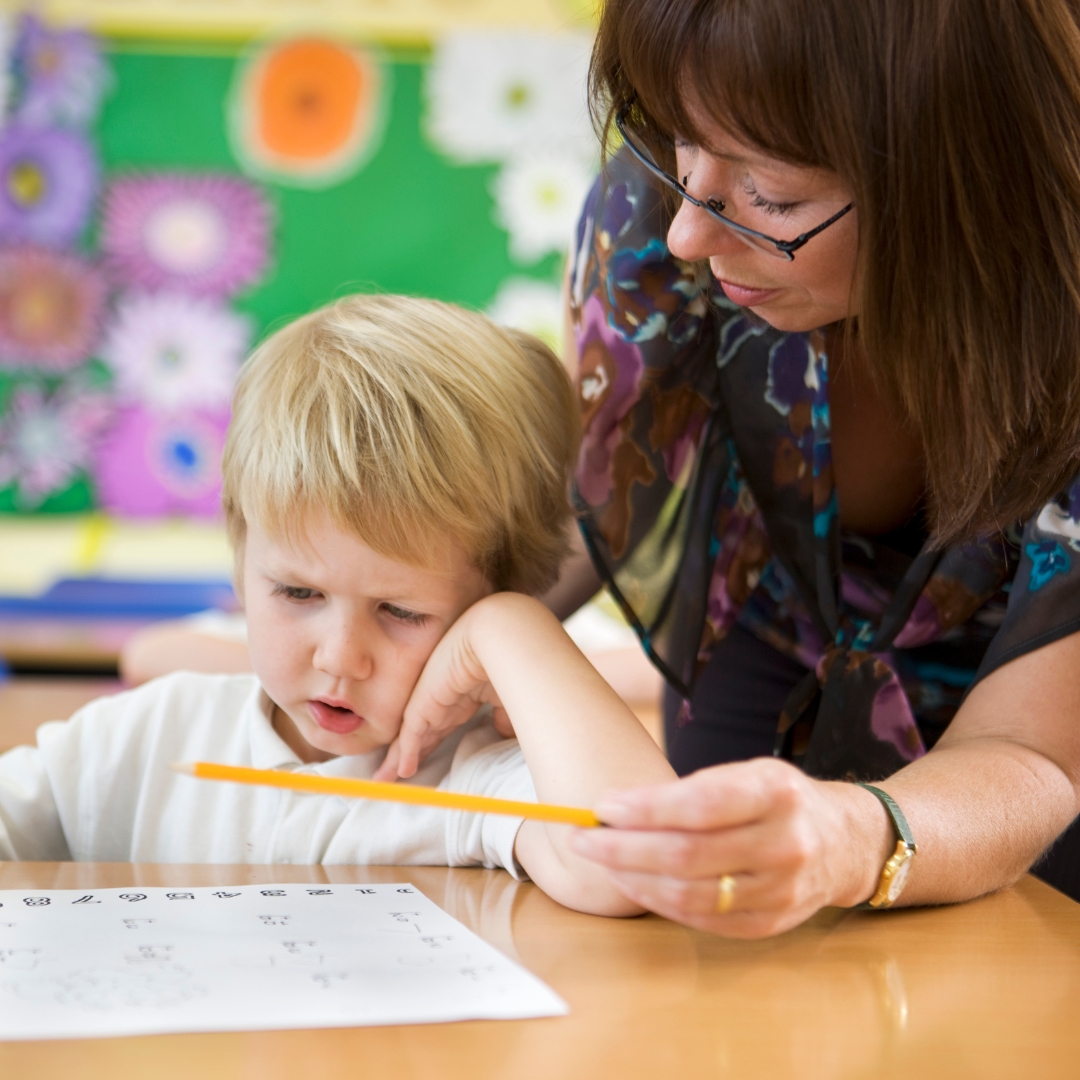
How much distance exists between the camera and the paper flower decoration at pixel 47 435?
2.78 metres

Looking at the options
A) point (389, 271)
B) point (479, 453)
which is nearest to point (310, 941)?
point (479, 453)

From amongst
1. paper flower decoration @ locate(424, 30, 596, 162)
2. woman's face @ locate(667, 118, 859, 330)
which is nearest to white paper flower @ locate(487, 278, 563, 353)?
paper flower decoration @ locate(424, 30, 596, 162)

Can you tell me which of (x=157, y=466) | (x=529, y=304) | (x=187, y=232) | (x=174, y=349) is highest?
(x=187, y=232)

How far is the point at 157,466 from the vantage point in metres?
2.85

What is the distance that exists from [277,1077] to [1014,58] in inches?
25.9

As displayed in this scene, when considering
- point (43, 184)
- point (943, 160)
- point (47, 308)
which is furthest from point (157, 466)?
point (943, 160)

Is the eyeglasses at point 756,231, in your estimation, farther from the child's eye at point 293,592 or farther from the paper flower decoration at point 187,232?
the paper flower decoration at point 187,232

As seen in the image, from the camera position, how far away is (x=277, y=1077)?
456 millimetres

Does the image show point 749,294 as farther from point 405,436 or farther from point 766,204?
point 405,436

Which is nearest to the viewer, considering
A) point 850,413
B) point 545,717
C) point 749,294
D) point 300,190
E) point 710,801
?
point 710,801

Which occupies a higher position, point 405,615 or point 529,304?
point 529,304

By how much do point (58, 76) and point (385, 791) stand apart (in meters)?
2.70

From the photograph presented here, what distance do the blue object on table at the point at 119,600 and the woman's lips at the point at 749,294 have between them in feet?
5.52

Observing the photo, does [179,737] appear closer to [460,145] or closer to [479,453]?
[479,453]
